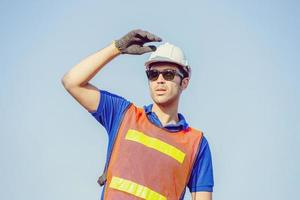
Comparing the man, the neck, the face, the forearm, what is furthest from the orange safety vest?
the forearm

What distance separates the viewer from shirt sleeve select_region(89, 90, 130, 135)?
8.53 m

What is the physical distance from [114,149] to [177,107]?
96 cm

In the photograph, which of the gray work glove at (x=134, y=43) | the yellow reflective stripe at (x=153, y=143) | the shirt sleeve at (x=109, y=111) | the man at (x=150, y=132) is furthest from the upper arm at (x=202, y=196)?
the gray work glove at (x=134, y=43)

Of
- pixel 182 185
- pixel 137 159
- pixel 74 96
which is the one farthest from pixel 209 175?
pixel 74 96

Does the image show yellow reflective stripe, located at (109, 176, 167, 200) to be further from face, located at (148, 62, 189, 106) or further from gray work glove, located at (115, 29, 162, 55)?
gray work glove, located at (115, 29, 162, 55)

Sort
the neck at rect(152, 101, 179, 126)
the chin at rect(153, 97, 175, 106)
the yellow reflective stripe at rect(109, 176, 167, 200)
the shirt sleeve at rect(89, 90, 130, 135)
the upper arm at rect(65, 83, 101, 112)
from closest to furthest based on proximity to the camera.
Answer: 1. the yellow reflective stripe at rect(109, 176, 167, 200)
2. the upper arm at rect(65, 83, 101, 112)
3. the shirt sleeve at rect(89, 90, 130, 135)
4. the chin at rect(153, 97, 175, 106)
5. the neck at rect(152, 101, 179, 126)

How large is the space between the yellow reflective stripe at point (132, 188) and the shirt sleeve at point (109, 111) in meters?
0.64

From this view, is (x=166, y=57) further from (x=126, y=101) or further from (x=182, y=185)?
(x=182, y=185)

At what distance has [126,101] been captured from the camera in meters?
8.76

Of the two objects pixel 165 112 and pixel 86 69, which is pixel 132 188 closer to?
pixel 165 112

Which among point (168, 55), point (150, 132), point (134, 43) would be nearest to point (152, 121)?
point (150, 132)

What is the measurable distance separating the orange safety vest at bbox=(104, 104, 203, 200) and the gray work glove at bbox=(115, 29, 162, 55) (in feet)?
2.38

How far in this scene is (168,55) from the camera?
876cm

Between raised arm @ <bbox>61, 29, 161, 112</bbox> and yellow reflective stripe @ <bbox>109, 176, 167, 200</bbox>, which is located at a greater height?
raised arm @ <bbox>61, 29, 161, 112</bbox>
